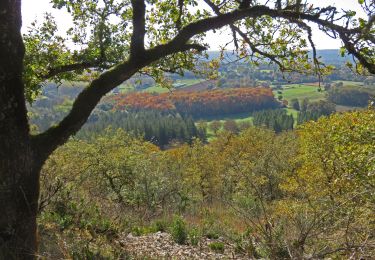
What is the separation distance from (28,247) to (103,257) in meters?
1.47

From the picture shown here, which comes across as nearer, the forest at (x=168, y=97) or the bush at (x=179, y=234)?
the forest at (x=168, y=97)

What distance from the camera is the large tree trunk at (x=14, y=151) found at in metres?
4.92

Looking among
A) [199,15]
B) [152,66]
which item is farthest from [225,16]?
[152,66]

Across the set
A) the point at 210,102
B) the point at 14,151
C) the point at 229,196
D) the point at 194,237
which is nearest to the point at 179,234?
the point at 194,237

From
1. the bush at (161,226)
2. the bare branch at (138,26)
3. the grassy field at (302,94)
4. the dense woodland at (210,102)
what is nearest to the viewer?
the bare branch at (138,26)

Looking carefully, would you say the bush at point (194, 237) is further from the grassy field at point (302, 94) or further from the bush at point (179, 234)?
the grassy field at point (302, 94)

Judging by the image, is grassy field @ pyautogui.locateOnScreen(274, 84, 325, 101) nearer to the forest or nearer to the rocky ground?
the forest

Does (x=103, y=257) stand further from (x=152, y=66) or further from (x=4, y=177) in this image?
(x=152, y=66)

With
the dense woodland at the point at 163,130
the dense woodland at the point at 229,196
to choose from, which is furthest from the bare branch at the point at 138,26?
the dense woodland at the point at 163,130

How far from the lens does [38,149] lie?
5.44m

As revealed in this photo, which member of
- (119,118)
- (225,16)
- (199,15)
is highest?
(199,15)

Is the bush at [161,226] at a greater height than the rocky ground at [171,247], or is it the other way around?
the rocky ground at [171,247]

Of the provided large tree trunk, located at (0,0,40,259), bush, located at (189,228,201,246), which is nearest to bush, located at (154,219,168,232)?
bush, located at (189,228,201,246)

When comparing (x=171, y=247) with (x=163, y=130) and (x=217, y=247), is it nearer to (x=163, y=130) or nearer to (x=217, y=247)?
(x=217, y=247)
